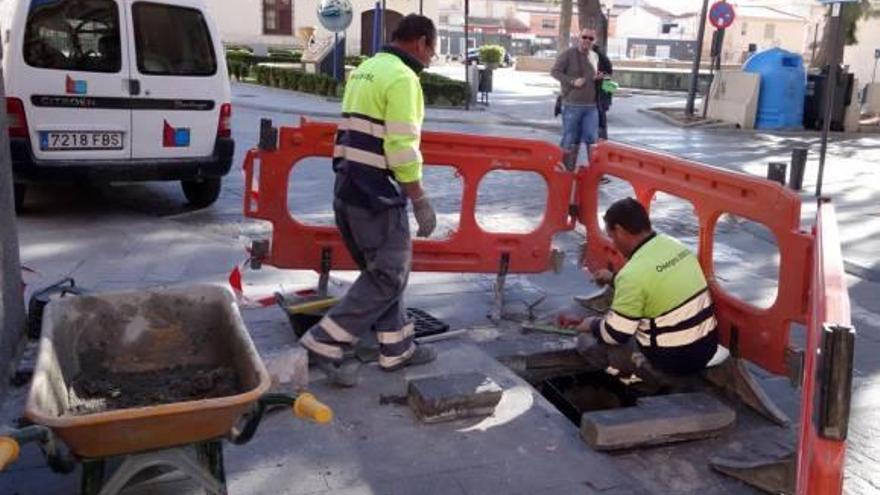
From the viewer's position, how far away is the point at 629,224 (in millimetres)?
4305

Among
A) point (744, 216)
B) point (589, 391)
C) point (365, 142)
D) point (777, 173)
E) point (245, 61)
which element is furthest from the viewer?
point (245, 61)

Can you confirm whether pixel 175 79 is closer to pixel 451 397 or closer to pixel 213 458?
pixel 451 397

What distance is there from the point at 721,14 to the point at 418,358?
16.9m

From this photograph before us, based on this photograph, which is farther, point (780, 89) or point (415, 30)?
point (780, 89)

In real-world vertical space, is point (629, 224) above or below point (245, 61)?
below

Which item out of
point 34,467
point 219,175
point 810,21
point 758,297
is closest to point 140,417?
point 34,467

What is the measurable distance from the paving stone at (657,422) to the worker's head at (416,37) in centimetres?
184

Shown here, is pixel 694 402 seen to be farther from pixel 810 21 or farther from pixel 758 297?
pixel 810 21

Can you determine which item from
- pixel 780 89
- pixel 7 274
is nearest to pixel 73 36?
pixel 7 274

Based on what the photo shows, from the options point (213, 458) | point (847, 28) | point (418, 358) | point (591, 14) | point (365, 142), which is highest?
point (847, 28)

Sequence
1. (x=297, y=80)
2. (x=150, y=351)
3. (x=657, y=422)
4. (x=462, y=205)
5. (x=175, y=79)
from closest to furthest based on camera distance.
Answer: (x=150, y=351) → (x=657, y=422) → (x=462, y=205) → (x=175, y=79) → (x=297, y=80)

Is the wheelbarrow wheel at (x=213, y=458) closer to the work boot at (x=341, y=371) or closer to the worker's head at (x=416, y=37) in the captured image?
the work boot at (x=341, y=371)

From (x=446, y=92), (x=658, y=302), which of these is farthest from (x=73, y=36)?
(x=446, y=92)

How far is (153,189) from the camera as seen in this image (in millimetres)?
9344
